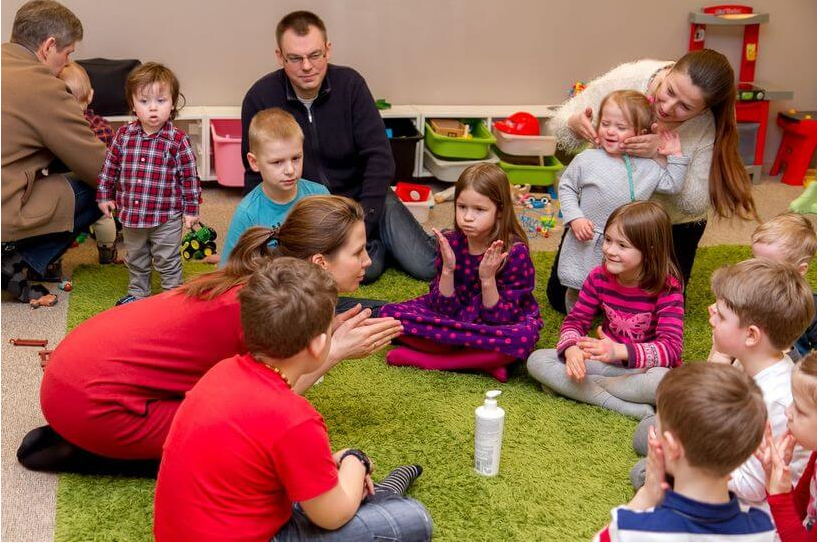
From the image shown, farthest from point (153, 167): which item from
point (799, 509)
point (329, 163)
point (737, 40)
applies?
point (737, 40)

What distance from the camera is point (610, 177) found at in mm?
2949

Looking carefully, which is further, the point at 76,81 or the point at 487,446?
the point at 76,81

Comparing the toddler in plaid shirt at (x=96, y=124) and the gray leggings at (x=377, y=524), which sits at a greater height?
the toddler in plaid shirt at (x=96, y=124)

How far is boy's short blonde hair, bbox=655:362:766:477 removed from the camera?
145cm

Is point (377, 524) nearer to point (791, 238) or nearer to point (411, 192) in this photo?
point (791, 238)

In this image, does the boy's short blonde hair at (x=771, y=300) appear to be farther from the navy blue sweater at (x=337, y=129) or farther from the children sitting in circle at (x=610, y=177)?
the navy blue sweater at (x=337, y=129)

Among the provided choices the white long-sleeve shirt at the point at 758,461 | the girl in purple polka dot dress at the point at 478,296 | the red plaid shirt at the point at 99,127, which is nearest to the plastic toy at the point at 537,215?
the girl in purple polka dot dress at the point at 478,296

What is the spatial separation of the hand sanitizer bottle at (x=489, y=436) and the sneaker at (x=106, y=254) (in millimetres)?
2001

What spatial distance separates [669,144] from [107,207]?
1966 millimetres

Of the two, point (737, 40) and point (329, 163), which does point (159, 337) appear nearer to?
point (329, 163)

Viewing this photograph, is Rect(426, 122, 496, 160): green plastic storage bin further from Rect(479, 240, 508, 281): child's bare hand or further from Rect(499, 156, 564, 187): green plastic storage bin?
Rect(479, 240, 508, 281): child's bare hand

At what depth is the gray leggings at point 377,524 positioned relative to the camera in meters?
1.76

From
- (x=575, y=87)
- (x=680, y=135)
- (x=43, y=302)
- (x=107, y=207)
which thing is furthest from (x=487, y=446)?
(x=575, y=87)

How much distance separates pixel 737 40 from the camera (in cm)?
493
